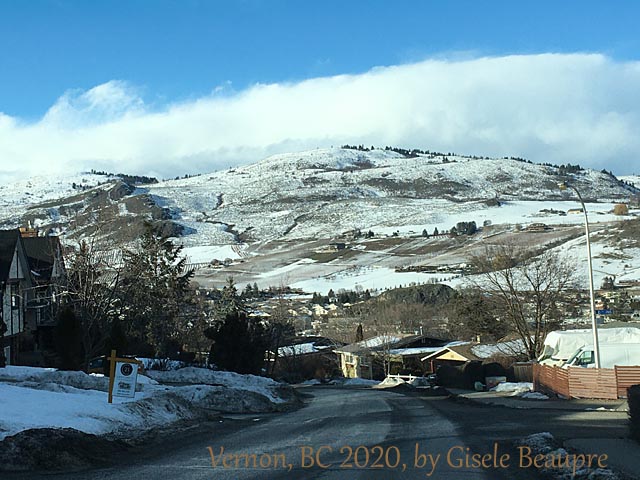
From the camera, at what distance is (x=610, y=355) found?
3142 centimetres

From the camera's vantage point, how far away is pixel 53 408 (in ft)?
48.6

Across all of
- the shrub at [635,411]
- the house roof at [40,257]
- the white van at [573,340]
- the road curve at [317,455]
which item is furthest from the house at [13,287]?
the shrub at [635,411]

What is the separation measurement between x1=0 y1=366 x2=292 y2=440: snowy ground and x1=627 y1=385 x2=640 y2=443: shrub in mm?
9647

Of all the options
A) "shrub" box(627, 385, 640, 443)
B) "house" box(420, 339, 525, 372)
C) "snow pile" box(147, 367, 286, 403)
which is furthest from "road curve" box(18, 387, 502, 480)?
"house" box(420, 339, 525, 372)

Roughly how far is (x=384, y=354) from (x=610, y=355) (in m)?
41.5

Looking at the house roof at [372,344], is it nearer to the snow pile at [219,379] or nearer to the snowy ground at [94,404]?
the snow pile at [219,379]

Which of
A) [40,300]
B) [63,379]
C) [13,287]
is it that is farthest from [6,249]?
[63,379]

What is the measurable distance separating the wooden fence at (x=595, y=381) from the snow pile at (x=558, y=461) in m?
14.3

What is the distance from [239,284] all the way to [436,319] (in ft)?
119

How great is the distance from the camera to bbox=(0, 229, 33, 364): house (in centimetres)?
3588

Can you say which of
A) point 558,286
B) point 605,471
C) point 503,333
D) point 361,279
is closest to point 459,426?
point 605,471

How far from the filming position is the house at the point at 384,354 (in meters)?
73.3

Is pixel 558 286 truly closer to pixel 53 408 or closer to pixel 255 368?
pixel 255 368

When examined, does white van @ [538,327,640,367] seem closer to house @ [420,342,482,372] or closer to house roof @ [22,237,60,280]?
house @ [420,342,482,372]
